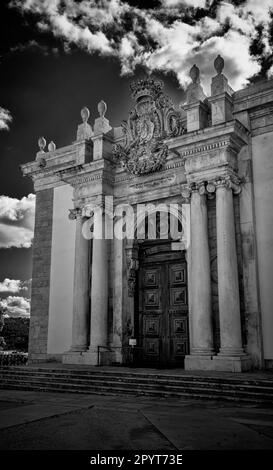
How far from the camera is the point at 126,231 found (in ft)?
42.4

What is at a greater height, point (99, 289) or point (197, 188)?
point (197, 188)

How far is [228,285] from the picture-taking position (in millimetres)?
10094

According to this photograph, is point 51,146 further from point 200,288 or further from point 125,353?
point 200,288

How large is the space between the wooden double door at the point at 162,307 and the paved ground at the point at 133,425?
415cm

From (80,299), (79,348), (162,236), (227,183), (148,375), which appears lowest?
(148,375)

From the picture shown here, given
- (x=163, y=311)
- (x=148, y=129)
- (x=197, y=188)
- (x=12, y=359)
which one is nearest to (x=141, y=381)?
(x=163, y=311)

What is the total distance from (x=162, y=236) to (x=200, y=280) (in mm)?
2305

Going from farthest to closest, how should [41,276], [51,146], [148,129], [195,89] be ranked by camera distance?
[51,146] → [41,276] → [148,129] → [195,89]

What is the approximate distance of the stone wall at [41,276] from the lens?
14031 mm

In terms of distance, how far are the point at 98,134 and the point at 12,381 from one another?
734cm

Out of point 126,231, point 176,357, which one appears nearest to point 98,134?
point 126,231

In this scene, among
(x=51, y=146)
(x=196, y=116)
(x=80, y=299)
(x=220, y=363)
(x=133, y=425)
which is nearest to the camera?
(x=133, y=425)

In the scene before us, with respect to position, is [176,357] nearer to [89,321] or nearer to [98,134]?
[89,321]

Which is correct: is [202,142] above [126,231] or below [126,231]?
above
